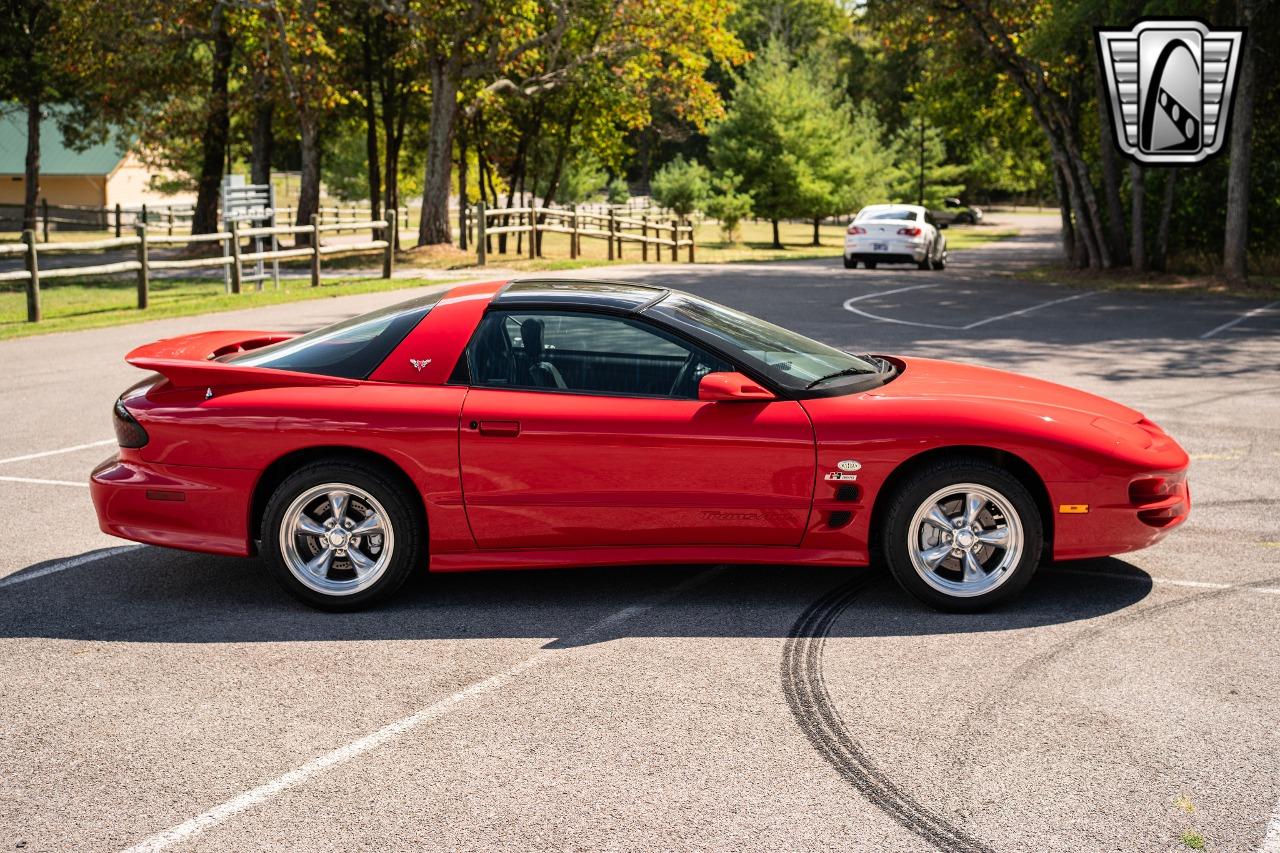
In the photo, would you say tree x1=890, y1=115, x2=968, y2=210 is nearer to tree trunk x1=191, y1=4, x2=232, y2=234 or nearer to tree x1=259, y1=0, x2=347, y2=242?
tree x1=259, y1=0, x2=347, y2=242

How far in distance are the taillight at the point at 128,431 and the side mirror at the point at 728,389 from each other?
2.52 metres

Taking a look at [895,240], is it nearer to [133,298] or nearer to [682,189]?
[133,298]

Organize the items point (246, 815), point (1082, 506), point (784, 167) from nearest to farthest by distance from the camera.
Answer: point (246, 815), point (1082, 506), point (784, 167)

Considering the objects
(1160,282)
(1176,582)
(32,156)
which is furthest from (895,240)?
(32,156)

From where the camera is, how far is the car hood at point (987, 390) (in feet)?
19.9

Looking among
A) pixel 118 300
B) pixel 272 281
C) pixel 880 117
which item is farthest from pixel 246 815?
pixel 880 117

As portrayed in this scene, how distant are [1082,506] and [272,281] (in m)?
22.4

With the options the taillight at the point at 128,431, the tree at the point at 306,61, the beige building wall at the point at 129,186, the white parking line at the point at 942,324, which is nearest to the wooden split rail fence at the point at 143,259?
the tree at the point at 306,61

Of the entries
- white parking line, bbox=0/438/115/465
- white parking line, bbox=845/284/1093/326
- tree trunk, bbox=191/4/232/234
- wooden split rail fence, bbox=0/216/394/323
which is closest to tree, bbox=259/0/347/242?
tree trunk, bbox=191/4/232/234

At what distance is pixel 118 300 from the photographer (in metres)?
22.6

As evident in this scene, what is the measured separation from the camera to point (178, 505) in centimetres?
600

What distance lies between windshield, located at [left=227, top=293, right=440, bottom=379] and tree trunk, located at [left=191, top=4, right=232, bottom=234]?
2916cm

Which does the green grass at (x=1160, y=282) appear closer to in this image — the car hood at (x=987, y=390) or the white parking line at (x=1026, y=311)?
the white parking line at (x=1026, y=311)

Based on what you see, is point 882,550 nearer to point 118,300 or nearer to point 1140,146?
point 118,300
